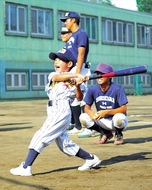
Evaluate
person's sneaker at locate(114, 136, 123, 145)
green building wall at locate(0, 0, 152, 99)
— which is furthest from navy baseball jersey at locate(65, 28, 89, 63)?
green building wall at locate(0, 0, 152, 99)

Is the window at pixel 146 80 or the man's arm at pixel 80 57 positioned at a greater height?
the window at pixel 146 80

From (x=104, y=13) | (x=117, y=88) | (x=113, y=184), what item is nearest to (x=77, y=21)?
(x=117, y=88)

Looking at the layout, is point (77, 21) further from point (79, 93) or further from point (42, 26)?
point (42, 26)

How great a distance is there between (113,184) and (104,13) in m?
37.8

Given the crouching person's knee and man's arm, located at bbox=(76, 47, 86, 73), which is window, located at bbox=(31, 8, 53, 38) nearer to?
man's arm, located at bbox=(76, 47, 86, 73)

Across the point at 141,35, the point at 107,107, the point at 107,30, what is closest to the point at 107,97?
the point at 107,107

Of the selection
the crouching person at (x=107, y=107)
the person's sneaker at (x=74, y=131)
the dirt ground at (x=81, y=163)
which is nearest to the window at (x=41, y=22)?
the person's sneaker at (x=74, y=131)

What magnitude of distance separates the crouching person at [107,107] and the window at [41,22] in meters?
28.5

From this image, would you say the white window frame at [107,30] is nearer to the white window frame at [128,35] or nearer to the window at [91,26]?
the window at [91,26]

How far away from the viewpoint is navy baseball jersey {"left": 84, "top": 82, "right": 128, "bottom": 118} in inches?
310

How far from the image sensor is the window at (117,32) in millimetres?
42625

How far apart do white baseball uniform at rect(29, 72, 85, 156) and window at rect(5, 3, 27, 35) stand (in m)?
29.3

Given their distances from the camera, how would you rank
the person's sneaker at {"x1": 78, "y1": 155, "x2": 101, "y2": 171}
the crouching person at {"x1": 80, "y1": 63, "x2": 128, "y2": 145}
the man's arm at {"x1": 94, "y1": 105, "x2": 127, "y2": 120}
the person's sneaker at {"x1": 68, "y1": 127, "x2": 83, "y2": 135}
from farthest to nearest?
the person's sneaker at {"x1": 68, "y1": 127, "x2": 83, "y2": 135}
the crouching person at {"x1": 80, "y1": 63, "x2": 128, "y2": 145}
the man's arm at {"x1": 94, "y1": 105, "x2": 127, "y2": 120}
the person's sneaker at {"x1": 78, "y1": 155, "x2": 101, "y2": 171}

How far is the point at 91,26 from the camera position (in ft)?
136
